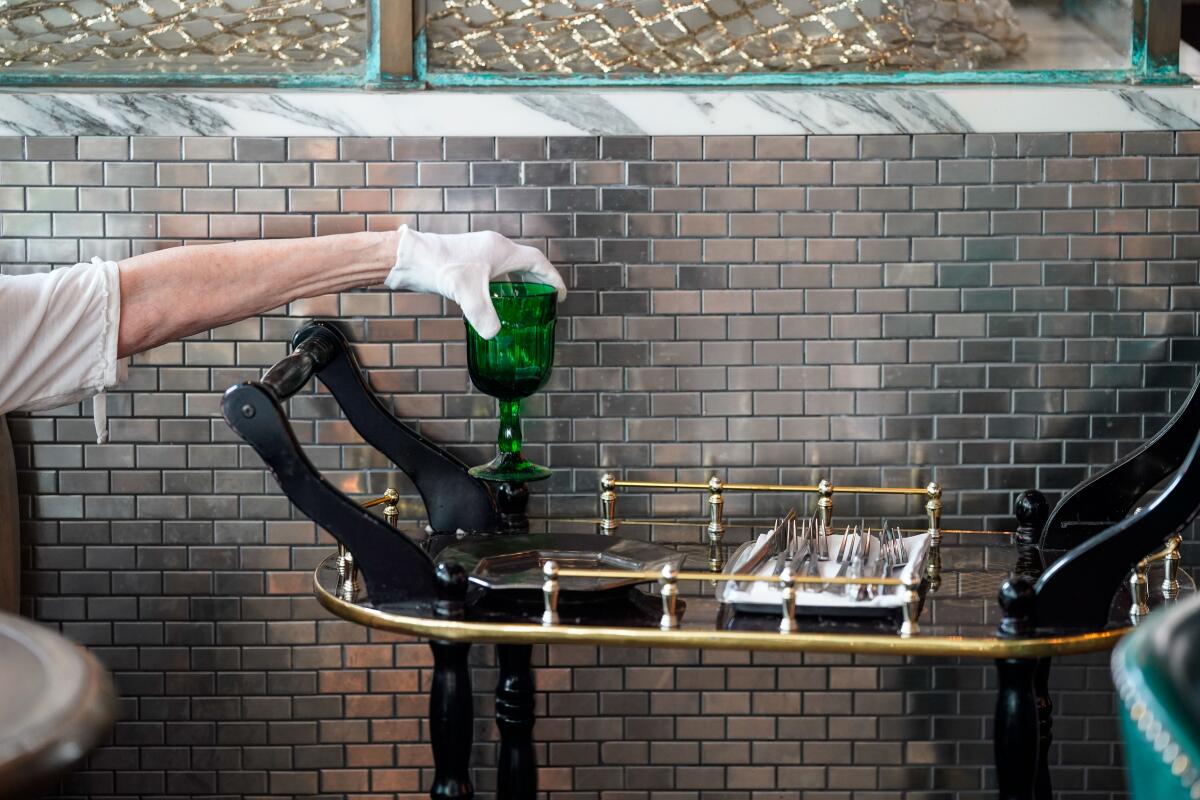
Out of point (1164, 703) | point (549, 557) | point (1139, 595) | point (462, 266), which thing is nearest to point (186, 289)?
point (462, 266)

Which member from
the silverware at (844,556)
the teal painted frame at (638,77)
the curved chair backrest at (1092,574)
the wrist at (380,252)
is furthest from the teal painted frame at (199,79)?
the curved chair backrest at (1092,574)

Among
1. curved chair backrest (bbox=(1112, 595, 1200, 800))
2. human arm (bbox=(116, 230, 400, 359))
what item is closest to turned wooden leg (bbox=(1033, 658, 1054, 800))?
curved chair backrest (bbox=(1112, 595, 1200, 800))

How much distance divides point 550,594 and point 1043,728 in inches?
42.1

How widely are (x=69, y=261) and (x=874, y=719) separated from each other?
1.96m

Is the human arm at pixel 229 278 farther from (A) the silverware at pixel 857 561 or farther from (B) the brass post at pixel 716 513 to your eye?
(A) the silverware at pixel 857 561

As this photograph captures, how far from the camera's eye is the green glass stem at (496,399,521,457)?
8.66 feet

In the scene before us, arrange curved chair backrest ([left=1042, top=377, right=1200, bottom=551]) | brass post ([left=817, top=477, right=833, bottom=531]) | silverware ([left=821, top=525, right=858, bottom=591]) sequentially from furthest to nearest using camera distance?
1. brass post ([left=817, top=477, right=833, bottom=531])
2. curved chair backrest ([left=1042, top=377, right=1200, bottom=551])
3. silverware ([left=821, top=525, right=858, bottom=591])

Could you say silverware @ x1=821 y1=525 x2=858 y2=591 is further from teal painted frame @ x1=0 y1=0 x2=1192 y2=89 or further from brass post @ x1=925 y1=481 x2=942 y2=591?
teal painted frame @ x1=0 y1=0 x2=1192 y2=89

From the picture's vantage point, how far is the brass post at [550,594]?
2.05 meters

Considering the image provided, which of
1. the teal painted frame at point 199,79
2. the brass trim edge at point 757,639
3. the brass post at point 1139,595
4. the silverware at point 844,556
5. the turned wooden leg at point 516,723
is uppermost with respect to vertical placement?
the teal painted frame at point 199,79

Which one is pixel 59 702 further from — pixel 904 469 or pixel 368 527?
pixel 904 469

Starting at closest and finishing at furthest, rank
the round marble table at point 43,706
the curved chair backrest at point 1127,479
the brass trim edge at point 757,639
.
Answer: the round marble table at point 43,706
the brass trim edge at point 757,639
the curved chair backrest at point 1127,479

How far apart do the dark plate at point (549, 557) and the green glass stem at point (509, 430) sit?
204 millimetres

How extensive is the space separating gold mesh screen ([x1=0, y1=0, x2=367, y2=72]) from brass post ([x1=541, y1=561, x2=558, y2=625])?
1334 mm
